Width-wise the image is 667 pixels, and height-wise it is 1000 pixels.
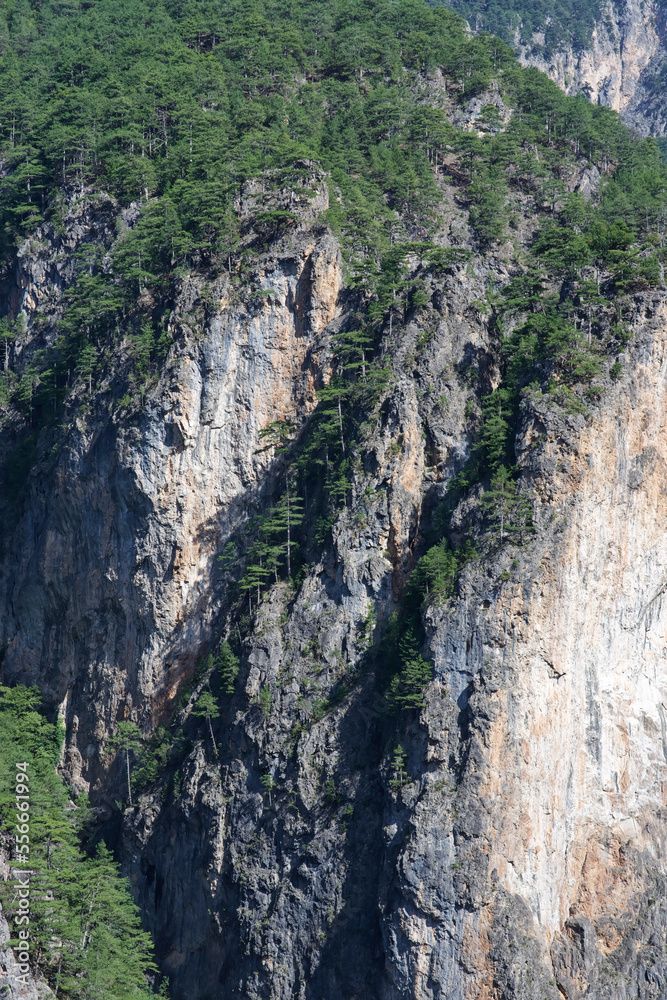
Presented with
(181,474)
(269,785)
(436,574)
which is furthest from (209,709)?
(436,574)

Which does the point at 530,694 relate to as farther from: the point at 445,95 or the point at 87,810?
the point at 445,95

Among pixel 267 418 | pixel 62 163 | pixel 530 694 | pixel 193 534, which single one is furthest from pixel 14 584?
pixel 530 694

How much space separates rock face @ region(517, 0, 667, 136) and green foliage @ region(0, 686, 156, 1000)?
85842mm

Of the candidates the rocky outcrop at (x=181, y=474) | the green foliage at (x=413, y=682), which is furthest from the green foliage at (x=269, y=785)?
the rocky outcrop at (x=181, y=474)

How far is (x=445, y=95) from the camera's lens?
85.7m

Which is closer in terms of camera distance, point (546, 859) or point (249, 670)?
point (546, 859)

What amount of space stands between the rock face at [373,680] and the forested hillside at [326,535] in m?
0.15

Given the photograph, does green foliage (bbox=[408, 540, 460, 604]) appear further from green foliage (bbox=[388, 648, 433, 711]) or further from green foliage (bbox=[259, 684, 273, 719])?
green foliage (bbox=[259, 684, 273, 719])

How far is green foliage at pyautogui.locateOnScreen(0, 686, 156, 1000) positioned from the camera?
5228 cm

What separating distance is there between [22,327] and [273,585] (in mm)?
26630

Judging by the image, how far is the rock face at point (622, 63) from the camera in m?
127

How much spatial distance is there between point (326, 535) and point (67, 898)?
18.5 metres

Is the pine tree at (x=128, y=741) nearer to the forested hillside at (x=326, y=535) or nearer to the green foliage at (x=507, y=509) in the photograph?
the forested hillside at (x=326, y=535)

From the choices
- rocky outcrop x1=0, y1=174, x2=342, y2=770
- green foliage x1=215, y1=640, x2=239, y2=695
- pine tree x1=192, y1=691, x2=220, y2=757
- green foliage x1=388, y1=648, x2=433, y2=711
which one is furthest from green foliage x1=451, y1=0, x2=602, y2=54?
green foliage x1=388, y1=648, x2=433, y2=711
